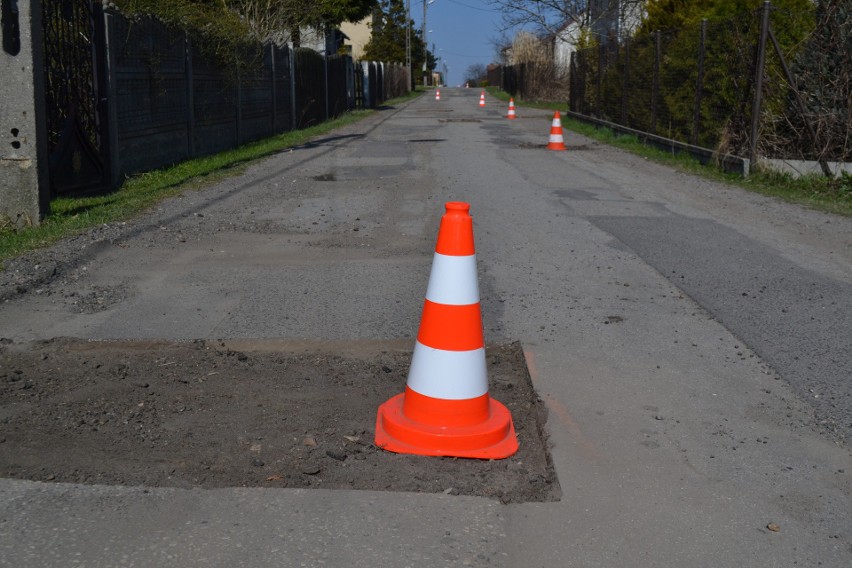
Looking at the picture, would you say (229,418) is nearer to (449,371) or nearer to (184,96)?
(449,371)

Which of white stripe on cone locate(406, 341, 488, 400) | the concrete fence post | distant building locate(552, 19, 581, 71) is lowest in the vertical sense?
white stripe on cone locate(406, 341, 488, 400)

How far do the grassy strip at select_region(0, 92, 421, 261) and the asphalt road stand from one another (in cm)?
35

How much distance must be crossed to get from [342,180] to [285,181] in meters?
0.82

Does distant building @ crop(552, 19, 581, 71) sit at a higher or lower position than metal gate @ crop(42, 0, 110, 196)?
higher

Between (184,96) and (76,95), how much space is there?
416cm

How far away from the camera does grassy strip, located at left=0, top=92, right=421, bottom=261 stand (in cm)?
797

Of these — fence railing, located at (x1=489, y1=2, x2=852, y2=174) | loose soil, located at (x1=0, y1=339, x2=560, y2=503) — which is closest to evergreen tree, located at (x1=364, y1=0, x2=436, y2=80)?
fence railing, located at (x1=489, y1=2, x2=852, y2=174)

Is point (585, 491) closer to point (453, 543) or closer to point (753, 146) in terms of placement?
point (453, 543)

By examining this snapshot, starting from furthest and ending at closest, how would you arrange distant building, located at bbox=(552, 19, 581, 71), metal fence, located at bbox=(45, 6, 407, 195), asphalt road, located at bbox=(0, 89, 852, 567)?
1. distant building, located at bbox=(552, 19, 581, 71)
2. metal fence, located at bbox=(45, 6, 407, 195)
3. asphalt road, located at bbox=(0, 89, 852, 567)

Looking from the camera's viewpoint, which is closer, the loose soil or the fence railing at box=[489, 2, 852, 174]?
the loose soil

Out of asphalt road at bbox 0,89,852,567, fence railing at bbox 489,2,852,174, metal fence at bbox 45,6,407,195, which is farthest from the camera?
fence railing at bbox 489,2,852,174

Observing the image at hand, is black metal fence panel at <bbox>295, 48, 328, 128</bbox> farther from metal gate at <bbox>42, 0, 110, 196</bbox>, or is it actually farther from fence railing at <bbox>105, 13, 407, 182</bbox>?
metal gate at <bbox>42, 0, 110, 196</bbox>

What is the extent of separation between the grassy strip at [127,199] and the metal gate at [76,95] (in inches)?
12.8

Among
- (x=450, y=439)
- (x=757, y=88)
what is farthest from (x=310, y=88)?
(x=450, y=439)
